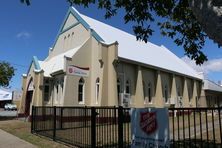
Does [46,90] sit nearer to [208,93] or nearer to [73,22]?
[73,22]

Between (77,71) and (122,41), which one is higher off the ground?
(122,41)

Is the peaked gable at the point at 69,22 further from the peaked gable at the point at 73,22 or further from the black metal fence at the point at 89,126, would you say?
the black metal fence at the point at 89,126

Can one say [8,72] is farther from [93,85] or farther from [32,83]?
[93,85]

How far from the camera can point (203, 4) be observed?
3953mm

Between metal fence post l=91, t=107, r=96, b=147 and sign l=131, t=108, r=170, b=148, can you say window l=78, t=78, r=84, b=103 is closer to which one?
metal fence post l=91, t=107, r=96, b=147

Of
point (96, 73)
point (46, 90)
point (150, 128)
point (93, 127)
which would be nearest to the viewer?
point (150, 128)

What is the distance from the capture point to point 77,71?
70.7 ft

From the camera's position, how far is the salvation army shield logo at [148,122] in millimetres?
6371

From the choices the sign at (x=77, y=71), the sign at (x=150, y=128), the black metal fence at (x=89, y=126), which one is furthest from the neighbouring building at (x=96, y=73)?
the sign at (x=150, y=128)

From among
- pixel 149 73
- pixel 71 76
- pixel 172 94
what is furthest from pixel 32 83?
pixel 172 94

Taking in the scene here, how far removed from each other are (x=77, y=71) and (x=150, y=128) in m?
15.6

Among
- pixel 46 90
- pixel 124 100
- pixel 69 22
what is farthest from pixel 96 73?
pixel 69 22

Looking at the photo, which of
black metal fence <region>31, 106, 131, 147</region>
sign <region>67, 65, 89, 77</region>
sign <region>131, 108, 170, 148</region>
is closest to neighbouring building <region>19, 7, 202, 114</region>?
sign <region>67, 65, 89, 77</region>

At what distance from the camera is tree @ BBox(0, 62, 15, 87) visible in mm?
30109
